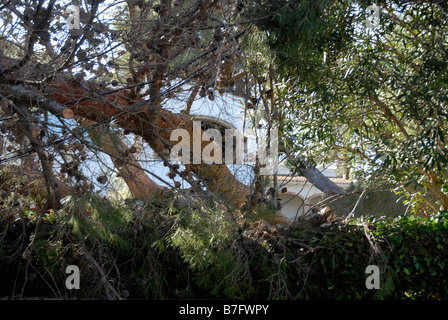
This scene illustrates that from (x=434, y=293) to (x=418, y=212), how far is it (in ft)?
6.15

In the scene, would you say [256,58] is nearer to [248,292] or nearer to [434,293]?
[248,292]

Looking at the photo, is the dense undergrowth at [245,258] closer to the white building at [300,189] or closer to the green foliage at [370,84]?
the white building at [300,189]

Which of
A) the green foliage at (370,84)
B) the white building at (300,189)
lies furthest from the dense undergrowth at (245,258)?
the green foliage at (370,84)

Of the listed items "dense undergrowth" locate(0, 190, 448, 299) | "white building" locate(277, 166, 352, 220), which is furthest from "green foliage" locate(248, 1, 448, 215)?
"dense undergrowth" locate(0, 190, 448, 299)

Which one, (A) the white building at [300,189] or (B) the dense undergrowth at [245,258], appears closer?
(B) the dense undergrowth at [245,258]

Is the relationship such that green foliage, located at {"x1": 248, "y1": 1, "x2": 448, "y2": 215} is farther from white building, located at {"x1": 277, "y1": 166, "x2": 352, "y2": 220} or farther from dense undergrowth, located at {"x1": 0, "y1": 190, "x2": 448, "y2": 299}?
dense undergrowth, located at {"x1": 0, "y1": 190, "x2": 448, "y2": 299}

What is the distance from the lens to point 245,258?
4.18m

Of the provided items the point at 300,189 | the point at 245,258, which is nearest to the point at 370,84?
the point at 245,258

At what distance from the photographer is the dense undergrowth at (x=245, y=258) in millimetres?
4039

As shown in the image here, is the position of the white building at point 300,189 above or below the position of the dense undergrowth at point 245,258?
above

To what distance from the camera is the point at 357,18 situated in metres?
4.75

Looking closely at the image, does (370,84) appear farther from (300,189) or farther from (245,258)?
(300,189)

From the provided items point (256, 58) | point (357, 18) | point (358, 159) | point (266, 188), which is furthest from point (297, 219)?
point (357, 18)

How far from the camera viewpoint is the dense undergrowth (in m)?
4.04
